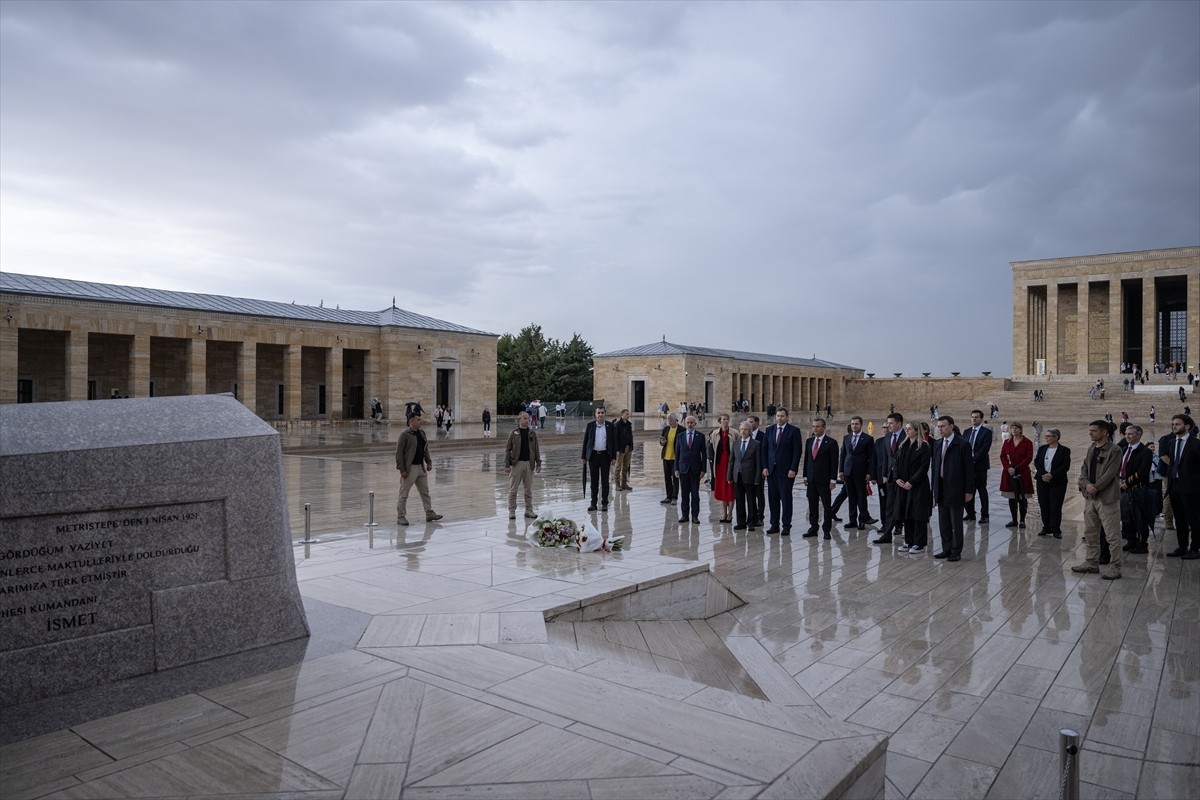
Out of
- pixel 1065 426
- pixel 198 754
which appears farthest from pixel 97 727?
pixel 1065 426

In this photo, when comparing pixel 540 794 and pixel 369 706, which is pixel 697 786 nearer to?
pixel 540 794

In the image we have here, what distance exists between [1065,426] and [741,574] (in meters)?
37.8

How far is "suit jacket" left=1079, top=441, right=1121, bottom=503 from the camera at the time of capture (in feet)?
26.6

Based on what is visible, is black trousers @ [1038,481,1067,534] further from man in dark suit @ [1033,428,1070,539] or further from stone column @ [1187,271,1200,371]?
stone column @ [1187,271,1200,371]

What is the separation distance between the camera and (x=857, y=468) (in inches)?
463

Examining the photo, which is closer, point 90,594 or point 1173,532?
point 90,594

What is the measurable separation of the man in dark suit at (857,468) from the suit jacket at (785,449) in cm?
110

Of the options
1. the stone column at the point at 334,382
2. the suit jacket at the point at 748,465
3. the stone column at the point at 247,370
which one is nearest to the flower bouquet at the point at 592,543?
the suit jacket at the point at 748,465

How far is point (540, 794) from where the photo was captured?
298cm

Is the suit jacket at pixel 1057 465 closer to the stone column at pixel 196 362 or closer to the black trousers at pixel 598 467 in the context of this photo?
the black trousers at pixel 598 467

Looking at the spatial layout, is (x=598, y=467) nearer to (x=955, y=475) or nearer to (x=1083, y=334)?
(x=955, y=475)

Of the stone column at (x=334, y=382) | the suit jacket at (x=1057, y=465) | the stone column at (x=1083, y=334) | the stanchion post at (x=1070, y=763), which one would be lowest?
the stanchion post at (x=1070, y=763)

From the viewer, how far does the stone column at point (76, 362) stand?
29703mm

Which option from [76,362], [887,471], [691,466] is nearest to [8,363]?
[76,362]
